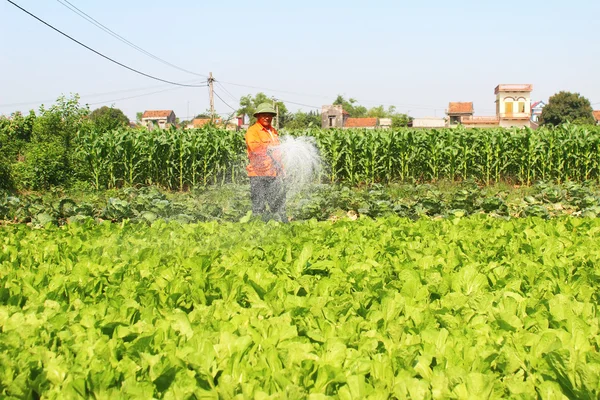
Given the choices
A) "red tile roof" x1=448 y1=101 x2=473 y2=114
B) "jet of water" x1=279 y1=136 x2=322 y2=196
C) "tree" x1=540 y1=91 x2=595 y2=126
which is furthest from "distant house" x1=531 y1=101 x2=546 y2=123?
"jet of water" x1=279 y1=136 x2=322 y2=196

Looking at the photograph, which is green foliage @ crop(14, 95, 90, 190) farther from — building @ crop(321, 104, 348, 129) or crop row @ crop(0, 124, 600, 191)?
building @ crop(321, 104, 348, 129)

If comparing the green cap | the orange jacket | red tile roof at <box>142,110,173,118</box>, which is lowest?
the orange jacket

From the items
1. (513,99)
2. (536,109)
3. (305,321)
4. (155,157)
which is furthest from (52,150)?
(536,109)

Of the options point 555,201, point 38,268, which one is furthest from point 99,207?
point 555,201

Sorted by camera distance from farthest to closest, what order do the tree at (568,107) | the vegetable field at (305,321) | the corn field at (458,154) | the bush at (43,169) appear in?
the tree at (568,107), the corn field at (458,154), the bush at (43,169), the vegetable field at (305,321)

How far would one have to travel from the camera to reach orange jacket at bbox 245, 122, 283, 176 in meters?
8.89

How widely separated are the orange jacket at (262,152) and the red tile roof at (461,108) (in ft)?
297

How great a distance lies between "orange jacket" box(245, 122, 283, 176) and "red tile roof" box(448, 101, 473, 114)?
90.4 m

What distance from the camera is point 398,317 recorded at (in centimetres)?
281

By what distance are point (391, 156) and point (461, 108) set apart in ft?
262

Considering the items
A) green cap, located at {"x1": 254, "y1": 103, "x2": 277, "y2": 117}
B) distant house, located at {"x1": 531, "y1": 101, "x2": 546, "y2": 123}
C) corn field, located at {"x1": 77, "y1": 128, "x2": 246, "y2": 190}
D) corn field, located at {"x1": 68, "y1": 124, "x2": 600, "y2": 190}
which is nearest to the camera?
green cap, located at {"x1": 254, "y1": 103, "x2": 277, "y2": 117}

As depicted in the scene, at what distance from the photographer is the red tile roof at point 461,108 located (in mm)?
94688

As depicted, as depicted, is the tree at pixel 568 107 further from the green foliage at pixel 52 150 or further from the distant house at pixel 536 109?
the green foliage at pixel 52 150

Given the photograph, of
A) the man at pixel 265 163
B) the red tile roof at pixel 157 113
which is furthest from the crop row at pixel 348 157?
the red tile roof at pixel 157 113
